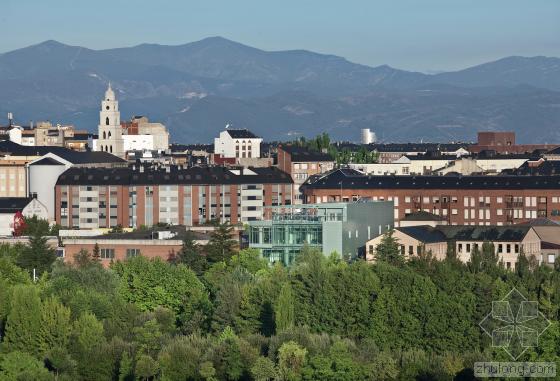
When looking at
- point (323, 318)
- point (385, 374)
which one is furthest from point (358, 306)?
point (385, 374)

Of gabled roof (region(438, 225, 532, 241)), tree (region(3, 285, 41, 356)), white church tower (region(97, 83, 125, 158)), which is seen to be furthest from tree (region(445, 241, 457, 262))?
white church tower (region(97, 83, 125, 158))

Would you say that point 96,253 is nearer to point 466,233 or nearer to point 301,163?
point 466,233

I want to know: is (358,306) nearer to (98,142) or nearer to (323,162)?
(323,162)

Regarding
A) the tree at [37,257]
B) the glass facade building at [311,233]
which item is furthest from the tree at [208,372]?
the tree at [37,257]

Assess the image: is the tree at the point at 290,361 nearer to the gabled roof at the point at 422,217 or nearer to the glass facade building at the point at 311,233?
the glass facade building at the point at 311,233

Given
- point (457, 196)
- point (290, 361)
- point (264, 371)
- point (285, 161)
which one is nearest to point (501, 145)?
point (285, 161)

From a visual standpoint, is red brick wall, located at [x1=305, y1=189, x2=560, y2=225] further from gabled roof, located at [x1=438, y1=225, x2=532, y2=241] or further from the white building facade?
the white building facade
